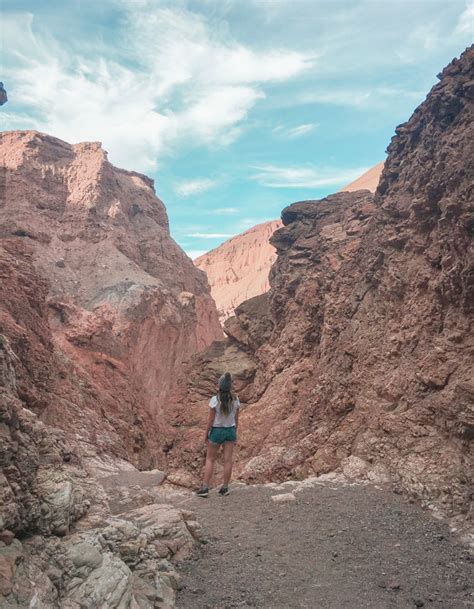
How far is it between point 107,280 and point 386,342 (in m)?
25.2

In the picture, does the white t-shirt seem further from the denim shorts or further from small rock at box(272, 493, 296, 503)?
small rock at box(272, 493, 296, 503)

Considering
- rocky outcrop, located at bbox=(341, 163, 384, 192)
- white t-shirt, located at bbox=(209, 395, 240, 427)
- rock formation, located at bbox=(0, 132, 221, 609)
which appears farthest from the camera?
rocky outcrop, located at bbox=(341, 163, 384, 192)

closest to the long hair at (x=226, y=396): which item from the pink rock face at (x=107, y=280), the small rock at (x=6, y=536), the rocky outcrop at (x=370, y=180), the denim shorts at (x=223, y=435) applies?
the denim shorts at (x=223, y=435)

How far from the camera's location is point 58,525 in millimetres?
4062

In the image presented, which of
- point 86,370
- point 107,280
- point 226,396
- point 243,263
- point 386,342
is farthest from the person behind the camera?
point 243,263

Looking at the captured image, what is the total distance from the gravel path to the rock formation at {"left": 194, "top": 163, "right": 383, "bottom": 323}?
237 feet

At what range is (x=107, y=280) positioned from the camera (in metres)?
32.1

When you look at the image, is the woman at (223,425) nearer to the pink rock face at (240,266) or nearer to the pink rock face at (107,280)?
the pink rock face at (107,280)

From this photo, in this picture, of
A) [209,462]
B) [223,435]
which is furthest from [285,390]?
[209,462]

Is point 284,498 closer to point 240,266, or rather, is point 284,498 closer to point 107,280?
point 107,280

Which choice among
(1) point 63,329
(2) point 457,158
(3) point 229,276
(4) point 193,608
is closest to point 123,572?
(4) point 193,608

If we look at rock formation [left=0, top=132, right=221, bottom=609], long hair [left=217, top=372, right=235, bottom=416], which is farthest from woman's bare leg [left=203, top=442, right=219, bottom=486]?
rock formation [left=0, top=132, right=221, bottom=609]

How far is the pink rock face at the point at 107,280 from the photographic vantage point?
2016 cm

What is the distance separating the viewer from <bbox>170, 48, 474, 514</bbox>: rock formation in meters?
7.29
